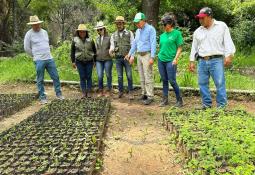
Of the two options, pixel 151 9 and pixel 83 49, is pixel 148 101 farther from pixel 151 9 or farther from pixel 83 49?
pixel 151 9

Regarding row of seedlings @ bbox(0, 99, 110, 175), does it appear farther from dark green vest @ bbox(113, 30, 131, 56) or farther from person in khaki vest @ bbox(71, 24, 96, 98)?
person in khaki vest @ bbox(71, 24, 96, 98)

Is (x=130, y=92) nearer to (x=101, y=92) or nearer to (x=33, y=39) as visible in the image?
(x=101, y=92)

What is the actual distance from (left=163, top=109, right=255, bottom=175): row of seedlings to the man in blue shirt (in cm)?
191

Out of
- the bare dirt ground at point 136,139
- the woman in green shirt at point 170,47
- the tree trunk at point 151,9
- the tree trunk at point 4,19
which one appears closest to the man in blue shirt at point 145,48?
the woman in green shirt at point 170,47

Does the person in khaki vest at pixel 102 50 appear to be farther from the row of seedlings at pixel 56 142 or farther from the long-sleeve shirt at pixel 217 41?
the long-sleeve shirt at pixel 217 41

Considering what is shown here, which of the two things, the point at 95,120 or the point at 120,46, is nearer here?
the point at 95,120

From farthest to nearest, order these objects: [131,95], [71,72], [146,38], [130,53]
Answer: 1. [71,72]
2. [131,95]
3. [130,53]
4. [146,38]

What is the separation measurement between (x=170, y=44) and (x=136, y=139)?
260 cm

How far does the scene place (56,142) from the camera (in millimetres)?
6035

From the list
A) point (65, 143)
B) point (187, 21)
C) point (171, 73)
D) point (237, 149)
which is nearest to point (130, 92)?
point (171, 73)

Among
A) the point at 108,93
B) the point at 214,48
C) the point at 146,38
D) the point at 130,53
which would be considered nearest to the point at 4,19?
the point at 108,93

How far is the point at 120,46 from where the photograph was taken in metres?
9.65

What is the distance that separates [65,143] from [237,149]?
2.35m

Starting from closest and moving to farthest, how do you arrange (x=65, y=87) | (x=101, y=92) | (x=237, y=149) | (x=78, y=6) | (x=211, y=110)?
(x=237, y=149) < (x=211, y=110) < (x=101, y=92) < (x=65, y=87) < (x=78, y=6)
